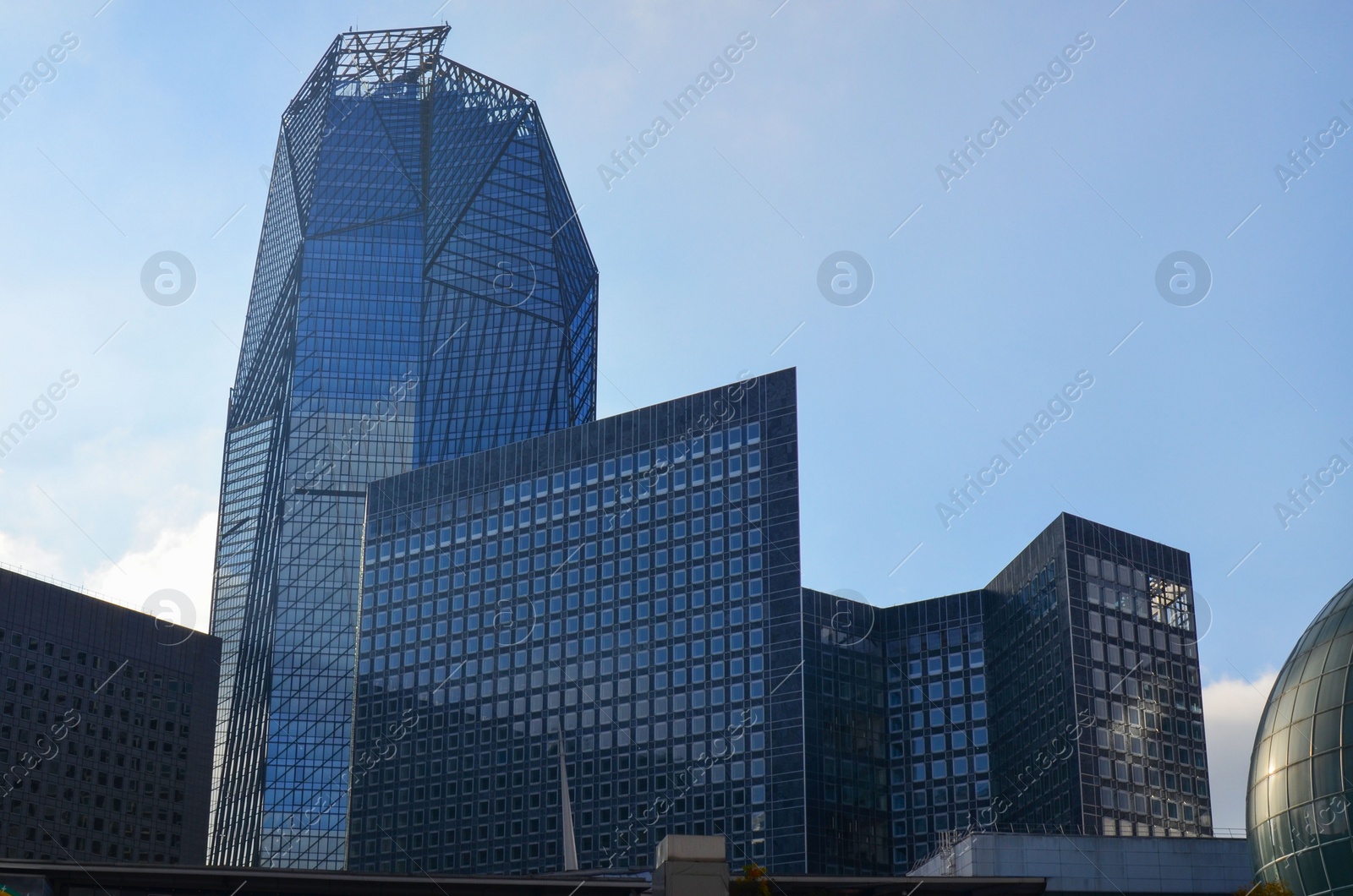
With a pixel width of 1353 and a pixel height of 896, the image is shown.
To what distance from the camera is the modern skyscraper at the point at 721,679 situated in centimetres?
13900

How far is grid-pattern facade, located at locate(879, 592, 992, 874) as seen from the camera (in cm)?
14850

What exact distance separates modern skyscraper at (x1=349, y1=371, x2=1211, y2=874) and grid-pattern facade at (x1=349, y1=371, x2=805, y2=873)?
0.24m

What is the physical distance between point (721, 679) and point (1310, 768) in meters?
98.7

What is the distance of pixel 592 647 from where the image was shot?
511ft

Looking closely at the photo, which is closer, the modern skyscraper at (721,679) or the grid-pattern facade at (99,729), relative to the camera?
the modern skyscraper at (721,679)

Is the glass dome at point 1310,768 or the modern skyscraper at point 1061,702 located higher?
the modern skyscraper at point 1061,702

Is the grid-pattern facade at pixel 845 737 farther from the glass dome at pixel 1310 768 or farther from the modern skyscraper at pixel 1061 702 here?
the glass dome at pixel 1310 768

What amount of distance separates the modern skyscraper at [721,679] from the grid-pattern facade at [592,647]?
0.80 ft

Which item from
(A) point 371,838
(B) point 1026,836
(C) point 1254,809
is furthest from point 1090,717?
(C) point 1254,809

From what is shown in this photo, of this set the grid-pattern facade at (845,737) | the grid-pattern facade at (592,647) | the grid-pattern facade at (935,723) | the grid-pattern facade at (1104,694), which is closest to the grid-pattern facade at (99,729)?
the grid-pattern facade at (592,647)

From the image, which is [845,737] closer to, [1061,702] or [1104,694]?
[1061,702]

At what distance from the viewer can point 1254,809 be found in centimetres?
5303

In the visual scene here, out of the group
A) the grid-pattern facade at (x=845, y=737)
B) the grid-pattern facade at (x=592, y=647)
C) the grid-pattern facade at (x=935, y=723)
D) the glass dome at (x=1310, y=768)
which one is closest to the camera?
the glass dome at (x=1310, y=768)

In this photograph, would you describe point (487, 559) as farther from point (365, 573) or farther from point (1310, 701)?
point (1310, 701)
